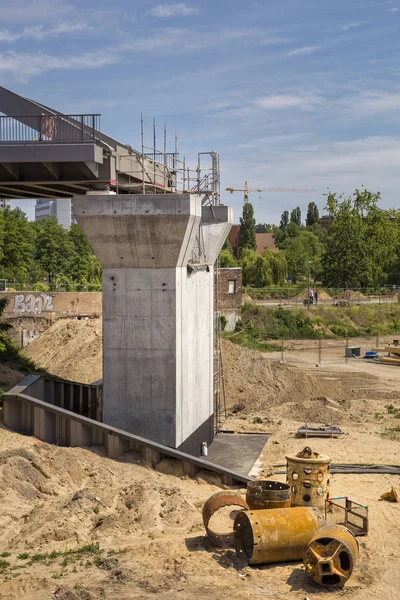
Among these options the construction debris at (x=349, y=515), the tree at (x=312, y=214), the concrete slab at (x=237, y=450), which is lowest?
the concrete slab at (x=237, y=450)

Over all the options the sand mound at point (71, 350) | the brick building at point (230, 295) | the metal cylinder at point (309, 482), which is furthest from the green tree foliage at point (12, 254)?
the metal cylinder at point (309, 482)

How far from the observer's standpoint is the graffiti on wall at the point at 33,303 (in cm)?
4556

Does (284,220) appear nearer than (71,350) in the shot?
No

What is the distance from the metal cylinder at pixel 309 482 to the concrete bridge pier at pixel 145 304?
203 inches

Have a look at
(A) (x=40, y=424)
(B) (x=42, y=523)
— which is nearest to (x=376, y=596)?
(B) (x=42, y=523)

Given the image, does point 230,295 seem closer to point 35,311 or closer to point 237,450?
point 35,311

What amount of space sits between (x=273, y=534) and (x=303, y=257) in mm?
96587

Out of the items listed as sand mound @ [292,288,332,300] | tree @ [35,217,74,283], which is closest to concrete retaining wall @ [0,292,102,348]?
tree @ [35,217,74,283]

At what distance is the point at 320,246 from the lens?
12838cm

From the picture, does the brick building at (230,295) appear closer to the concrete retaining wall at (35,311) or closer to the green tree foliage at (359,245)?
the concrete retaining wall at (35,311)

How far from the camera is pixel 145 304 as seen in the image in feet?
76.9

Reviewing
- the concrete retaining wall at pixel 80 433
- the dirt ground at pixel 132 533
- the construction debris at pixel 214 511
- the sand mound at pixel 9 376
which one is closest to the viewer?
the dirt ground at pixel 132 533

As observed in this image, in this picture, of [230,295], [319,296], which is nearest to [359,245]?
[319,296]

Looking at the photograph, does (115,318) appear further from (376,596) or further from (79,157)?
(376,596)
